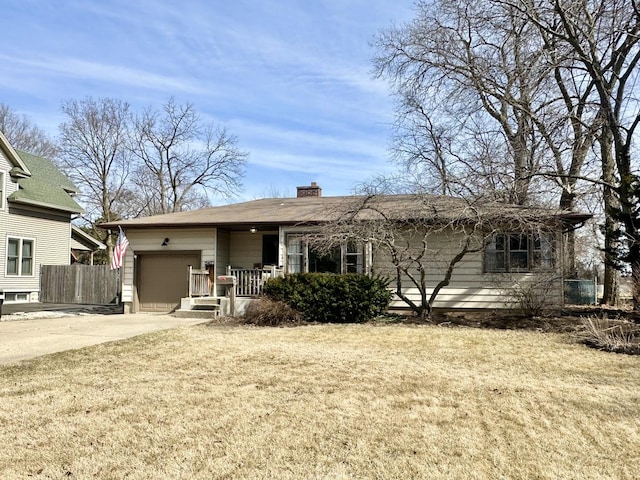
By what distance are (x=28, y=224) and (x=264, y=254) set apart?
457 inches

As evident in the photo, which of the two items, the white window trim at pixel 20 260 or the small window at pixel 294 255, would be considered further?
the white window trim at pixel 20 260

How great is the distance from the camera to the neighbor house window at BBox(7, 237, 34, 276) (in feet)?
65.7

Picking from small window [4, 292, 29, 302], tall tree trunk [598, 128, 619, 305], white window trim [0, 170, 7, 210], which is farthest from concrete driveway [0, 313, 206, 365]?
tall tree trunk [598, 128, 619, 305]

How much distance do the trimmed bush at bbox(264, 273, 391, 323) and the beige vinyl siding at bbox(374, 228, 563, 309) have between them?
60.6 inches

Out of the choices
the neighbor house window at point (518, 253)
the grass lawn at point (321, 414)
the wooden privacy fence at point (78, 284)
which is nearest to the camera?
the grass lawn at point (321, 414)

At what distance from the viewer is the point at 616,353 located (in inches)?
323

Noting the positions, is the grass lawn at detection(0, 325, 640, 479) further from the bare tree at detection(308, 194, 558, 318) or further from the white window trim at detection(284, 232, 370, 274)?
the white window trim at detection(284, 232, 370, 274)

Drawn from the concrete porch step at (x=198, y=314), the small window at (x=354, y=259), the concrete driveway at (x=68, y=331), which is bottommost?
the concrete driveway at (x=68, y=331)

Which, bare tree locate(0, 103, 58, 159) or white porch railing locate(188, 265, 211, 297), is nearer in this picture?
white porch railing locate(188, 265, 211, 297)

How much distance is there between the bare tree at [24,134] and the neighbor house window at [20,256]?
53.4ft

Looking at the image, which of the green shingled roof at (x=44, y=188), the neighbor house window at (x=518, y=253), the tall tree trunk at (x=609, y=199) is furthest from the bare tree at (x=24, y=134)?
the tall tree trunk at (x=609, y=199)

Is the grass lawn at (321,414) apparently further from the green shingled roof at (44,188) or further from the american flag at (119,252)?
the green shingled roof at (44,188)

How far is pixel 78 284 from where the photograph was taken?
2100cm

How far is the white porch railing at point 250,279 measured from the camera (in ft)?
48.8
